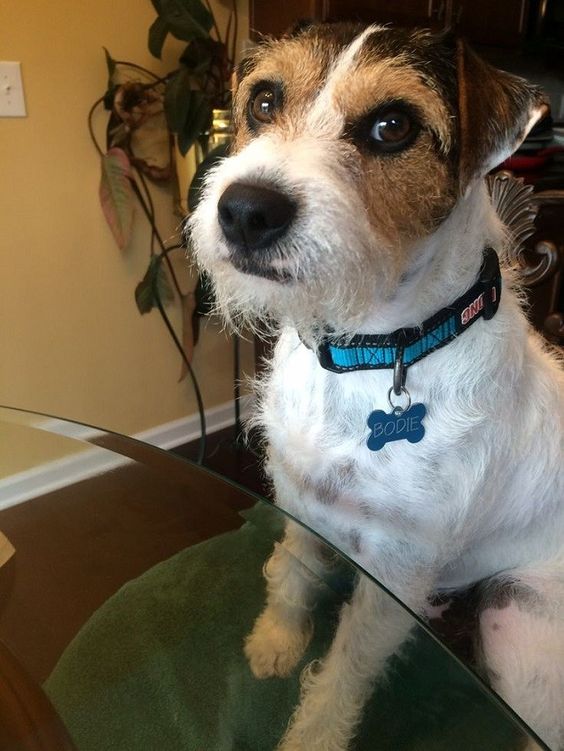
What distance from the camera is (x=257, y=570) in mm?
1245

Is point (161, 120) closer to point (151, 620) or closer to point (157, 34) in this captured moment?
point (157, 34)

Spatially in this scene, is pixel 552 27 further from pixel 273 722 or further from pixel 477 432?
pixel 273 722

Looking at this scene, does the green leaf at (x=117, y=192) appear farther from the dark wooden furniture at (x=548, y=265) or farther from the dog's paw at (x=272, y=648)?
the dog's paw at (x=272, y=648)

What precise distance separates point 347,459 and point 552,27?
232 centimetres

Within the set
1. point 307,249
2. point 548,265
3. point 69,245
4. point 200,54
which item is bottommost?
point 69,245

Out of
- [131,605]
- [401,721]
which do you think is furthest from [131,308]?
[401,721]

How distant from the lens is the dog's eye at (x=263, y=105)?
40.2 inches

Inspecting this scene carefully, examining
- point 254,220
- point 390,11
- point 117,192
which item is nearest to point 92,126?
point 117,192

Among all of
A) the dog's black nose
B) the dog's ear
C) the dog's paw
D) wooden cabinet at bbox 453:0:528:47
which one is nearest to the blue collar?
the dog's ear

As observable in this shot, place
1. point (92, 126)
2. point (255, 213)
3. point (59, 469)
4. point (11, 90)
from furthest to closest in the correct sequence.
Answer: point (92, 126) < point (11, 90) < point (59, 469) < point (255, 213)

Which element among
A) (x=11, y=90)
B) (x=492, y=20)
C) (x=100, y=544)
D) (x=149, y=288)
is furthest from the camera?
(x=492, y=20)

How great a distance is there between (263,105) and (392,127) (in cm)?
22

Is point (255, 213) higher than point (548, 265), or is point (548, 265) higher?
point (255, 213)

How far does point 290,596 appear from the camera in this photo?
123cm
